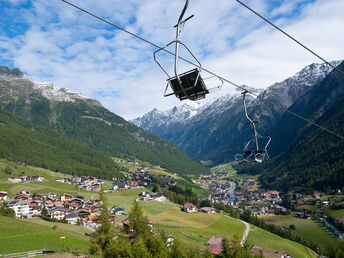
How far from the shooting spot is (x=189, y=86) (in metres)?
11.3

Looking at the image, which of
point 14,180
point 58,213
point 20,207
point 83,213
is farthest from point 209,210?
point 14,180

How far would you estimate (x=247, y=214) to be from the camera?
10631 cm

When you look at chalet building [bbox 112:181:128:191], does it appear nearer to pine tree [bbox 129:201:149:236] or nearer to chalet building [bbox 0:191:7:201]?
chalet building [bbox 0:191:7:201]

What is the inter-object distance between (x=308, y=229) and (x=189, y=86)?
4589 inches

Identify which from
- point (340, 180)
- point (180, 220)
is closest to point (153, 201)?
point (180, 220)

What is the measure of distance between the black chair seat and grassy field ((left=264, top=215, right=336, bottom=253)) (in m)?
93.7

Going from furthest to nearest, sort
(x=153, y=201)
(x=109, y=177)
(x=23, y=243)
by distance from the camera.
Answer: (x=109, y=177) < (x=153, y=201) < (x=23, y=243)

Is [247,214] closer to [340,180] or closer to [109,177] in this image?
[340,180]

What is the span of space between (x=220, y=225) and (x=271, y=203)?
9104 centimetres

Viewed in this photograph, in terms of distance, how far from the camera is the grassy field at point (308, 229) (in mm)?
88931

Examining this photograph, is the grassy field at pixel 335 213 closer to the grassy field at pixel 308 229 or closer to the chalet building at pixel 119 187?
the grassy field at pixel 308 229

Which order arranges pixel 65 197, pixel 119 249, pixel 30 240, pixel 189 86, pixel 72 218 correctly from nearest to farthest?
pixel 189 86, pixel 119 249, pixel 30 240, pixel 72 218, pixel 65 197

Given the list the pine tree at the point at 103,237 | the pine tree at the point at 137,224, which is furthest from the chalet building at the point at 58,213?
the pine tree at the point at 103,237

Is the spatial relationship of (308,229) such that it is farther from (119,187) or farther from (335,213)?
(119,187)
